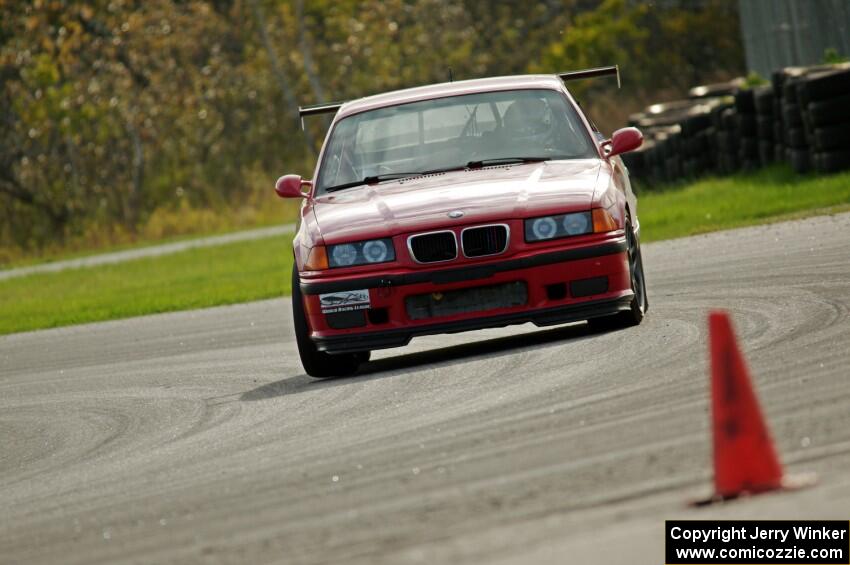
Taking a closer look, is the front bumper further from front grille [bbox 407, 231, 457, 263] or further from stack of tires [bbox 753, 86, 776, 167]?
stack of tires [bbox 753, 86, 776, 167]

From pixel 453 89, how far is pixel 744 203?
9.52 m

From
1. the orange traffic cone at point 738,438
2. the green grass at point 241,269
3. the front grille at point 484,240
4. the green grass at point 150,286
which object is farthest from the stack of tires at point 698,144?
the orange traffic cone at point 738,438

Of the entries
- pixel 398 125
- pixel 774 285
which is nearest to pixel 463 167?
pixel 398 125

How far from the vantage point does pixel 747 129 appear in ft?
72.8

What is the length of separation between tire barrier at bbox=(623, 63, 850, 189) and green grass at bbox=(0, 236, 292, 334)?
19.4 ft

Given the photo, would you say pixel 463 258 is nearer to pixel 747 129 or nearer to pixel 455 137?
pixel 455 137

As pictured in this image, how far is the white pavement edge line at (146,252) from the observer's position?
1198 inches

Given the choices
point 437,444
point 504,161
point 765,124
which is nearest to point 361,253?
point 504,161

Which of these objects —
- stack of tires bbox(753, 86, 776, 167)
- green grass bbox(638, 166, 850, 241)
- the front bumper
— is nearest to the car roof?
the front bumper

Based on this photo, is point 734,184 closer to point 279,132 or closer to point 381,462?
point 381,462

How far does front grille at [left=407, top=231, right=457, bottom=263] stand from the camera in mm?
8859

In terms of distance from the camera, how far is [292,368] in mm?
10430

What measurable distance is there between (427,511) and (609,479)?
1.94 feet

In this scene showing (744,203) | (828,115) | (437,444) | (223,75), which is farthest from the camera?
(223,75)
